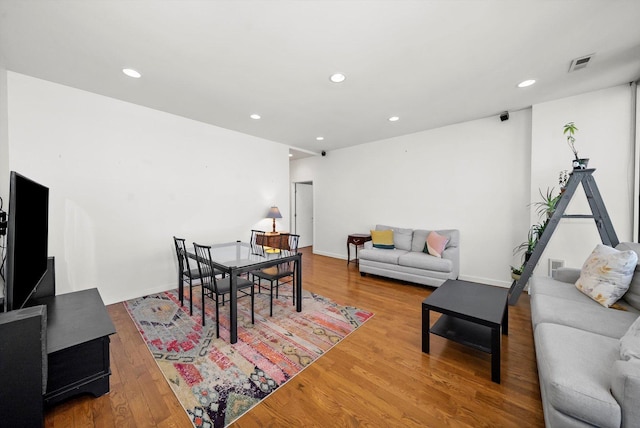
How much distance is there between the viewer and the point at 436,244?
13.2 ft

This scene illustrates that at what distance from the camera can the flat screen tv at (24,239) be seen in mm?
1157

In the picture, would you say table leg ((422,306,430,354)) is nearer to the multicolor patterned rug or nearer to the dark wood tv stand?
the multicolor patterned rug

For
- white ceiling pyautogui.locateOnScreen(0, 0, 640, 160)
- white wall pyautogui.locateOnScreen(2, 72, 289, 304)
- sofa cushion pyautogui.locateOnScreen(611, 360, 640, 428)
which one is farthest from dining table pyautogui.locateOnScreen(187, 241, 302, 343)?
sofa cushion pyautogui.locateOnScreen(611, 360, 640, 428)

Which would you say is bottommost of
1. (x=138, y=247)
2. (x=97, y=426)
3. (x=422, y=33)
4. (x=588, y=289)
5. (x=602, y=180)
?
(x=97, y=426)

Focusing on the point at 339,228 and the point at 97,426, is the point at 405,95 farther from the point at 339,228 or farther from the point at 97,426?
the point at 97,426

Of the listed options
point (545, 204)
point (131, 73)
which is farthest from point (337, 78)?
point (545, 204)

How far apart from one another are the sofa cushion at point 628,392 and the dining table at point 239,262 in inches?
92.8

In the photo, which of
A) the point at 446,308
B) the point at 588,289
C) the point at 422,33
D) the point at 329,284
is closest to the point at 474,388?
the point at 446,308

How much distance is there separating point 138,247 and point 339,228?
4048mm

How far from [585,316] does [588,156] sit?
8.13ft

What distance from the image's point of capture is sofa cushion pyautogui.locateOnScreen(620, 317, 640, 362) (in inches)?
44.7

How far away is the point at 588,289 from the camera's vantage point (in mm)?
2111

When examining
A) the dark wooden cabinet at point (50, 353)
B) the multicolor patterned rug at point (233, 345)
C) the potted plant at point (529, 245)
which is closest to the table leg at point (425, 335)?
the multicolor patterned rug at point (233, 345)

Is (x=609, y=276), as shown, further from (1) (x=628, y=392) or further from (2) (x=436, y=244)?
(2) (x=436, y=244)
